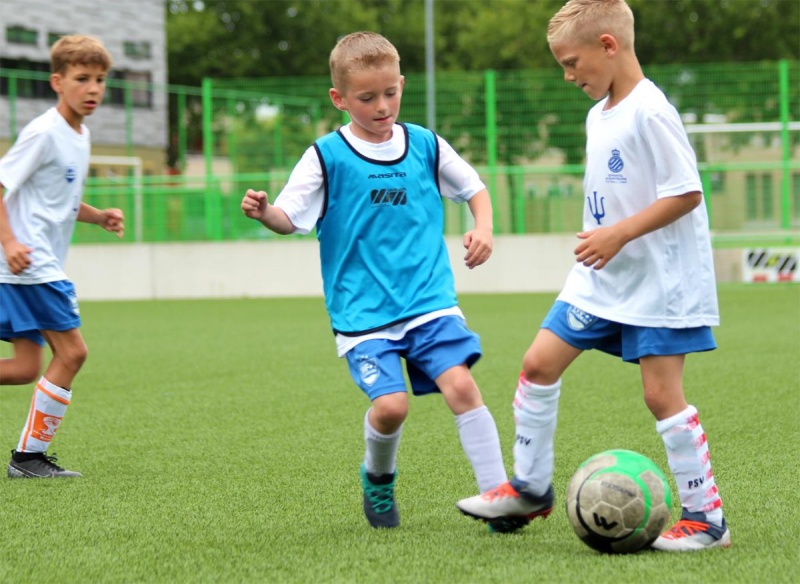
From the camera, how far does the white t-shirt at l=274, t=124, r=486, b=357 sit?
13.2 ft

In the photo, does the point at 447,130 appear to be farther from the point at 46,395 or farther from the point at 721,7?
the point at 721,7

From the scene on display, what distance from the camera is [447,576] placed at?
3.38m

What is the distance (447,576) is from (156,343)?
29.5ft

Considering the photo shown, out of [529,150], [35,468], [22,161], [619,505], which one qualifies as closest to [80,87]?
[22,161]

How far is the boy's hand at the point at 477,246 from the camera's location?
12.9 ft

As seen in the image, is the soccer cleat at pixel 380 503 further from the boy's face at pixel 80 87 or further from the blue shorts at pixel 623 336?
the boy's face at pixel 80 87

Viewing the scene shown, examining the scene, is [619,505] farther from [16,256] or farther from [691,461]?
[16,256]

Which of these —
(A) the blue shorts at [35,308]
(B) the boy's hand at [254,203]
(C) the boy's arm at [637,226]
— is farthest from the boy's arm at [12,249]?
(C) the boy's arm at [637,226]

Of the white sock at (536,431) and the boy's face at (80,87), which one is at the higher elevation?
the boy's face at (80,87)

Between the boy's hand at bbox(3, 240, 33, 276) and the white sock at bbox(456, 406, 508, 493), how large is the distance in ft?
6.68

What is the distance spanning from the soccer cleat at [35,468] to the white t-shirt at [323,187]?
1674 mm

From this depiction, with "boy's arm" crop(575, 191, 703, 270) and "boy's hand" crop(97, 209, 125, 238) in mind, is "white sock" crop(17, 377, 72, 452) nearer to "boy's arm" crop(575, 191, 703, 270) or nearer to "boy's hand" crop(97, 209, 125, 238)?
"boy's hand" crop(97, 209, 125, 238)

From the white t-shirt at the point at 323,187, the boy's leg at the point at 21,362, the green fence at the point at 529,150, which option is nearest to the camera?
the white t-shirt at the point at 323,187

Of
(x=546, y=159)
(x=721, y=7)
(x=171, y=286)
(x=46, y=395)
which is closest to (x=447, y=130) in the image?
(x=546, y=159)
